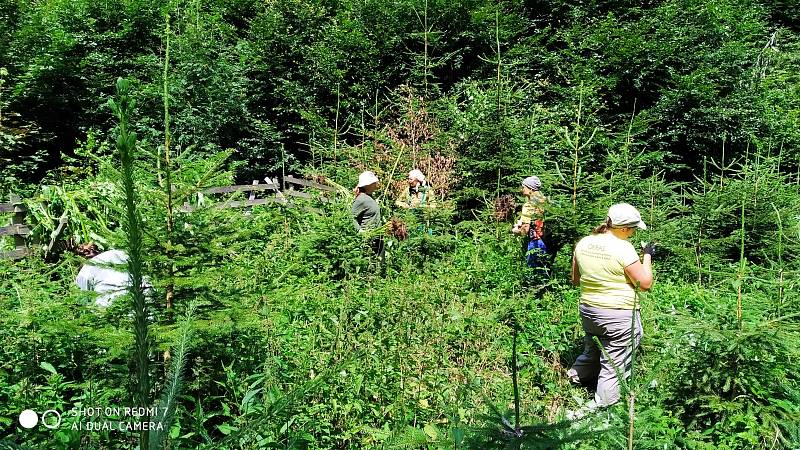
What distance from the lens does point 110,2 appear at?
14.3 m

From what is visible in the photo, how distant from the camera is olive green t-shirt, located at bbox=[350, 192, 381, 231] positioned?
7.01 m

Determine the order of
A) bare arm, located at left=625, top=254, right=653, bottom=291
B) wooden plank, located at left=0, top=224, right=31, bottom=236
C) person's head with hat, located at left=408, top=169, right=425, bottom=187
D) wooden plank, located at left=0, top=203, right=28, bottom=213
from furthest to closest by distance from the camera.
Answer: person's head with hat, located at left=408, top=169, right=425, bottom=187, wooden plank, located at left=0, top=203, right=28, bottom=213, wooden plank, located at left=0, top=224, right=31, bottom=236, bare arm, located at left=625, top=254, right=653, bottom=291

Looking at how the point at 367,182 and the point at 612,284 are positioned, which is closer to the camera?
the point at 612,284

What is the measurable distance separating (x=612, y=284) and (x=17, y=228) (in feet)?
20.8

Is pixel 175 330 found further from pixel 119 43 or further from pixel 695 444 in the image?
pixel 119 43

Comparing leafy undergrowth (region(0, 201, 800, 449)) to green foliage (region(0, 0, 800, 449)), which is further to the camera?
green foliage (region(0, 0, 800, 449))

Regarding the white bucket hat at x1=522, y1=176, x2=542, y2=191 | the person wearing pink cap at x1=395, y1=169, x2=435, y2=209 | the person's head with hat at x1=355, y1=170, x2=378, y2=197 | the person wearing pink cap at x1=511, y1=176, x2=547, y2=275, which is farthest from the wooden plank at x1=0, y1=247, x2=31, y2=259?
the white bucket hat at x1=522, y1=176, x2=542, y2=191

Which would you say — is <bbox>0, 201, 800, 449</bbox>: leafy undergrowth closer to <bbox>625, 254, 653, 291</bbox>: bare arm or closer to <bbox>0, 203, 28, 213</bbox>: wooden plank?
<bbox>625, 254, 653, 291</bbox>: bare arm

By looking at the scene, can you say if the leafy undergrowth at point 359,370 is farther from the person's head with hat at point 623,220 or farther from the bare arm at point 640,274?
the person's head with hat at point 623,220

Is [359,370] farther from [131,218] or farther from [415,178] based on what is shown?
[415,178]

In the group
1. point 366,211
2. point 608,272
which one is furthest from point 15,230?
point 608,272

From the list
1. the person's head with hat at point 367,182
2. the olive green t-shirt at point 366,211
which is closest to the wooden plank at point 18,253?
the olive green t-shirt at point 366,211

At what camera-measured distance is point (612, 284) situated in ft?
14.0

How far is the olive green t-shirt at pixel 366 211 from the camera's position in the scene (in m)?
7.01
